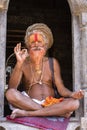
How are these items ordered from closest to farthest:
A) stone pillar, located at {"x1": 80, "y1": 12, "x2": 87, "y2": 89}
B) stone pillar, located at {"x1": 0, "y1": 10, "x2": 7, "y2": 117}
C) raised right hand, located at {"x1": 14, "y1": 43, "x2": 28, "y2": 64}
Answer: raised right hand, located at {"x1": 14, "y1": 43, "x2": 28, "y2": 64}
stone pillar, located at {"x1": 0, "y1": 10, "x2": 7, "y2": 117}
stone pillar, located at {"x1": 80, "y1": 12, "x2": 87, "y2": 89}

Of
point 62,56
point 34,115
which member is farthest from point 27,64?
point 62,56

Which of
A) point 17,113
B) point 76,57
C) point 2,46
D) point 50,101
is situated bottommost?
point 17,113

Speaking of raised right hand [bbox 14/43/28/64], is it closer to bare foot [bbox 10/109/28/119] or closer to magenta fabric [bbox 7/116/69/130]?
bare foot [bbox 10/109/28/119]

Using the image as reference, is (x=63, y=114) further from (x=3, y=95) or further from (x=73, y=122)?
(x=3, y=95)

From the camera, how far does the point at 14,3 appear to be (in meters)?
8.85

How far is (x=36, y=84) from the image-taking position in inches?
201

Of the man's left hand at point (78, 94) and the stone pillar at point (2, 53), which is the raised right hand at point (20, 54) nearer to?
the stone pillar at point (2, 53)

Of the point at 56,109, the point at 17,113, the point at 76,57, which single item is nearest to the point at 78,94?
the point at 56,109

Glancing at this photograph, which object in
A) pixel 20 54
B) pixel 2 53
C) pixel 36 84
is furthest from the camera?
pixel 36 84

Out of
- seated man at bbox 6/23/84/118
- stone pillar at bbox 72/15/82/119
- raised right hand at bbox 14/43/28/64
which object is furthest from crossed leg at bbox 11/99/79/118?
raised right hand at bbox 14/43/28/64

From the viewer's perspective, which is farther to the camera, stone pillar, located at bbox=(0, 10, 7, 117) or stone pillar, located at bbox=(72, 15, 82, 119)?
stone pillar, located at bbox=(72, 15, 82, 119)

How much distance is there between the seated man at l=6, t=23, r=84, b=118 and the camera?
15.5 ft

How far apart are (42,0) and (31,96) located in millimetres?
4280

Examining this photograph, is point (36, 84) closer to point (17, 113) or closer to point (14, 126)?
point (17, 113)
